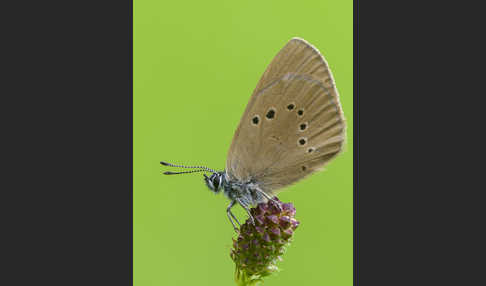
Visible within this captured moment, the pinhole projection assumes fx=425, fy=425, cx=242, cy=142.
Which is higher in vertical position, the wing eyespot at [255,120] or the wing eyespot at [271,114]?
the wing eyespot at [271,114]

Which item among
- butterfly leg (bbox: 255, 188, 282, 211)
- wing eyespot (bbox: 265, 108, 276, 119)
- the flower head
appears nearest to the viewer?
the flower head

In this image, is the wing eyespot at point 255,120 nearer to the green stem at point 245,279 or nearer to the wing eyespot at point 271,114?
the wing eyespot at point 271,114

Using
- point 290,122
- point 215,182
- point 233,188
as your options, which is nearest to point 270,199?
point 233,188

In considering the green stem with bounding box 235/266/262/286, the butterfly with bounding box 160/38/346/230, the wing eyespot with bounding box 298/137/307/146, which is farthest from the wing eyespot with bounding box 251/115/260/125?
the green stem with bounding box 235/266/262/286

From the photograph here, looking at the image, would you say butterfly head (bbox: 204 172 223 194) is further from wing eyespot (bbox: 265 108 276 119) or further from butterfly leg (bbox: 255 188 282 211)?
wing eyespot (bbox: 265 108 276 119)

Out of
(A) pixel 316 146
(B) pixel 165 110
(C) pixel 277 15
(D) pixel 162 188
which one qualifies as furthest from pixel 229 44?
(A) pixel 316 146

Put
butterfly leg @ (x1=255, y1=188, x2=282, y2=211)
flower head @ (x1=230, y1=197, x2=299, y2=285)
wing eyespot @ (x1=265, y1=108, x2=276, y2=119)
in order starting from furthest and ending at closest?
1. wing eyespot @ (x1=265, y1=108, x2=276, y2=119)
2. butterfly leg @ (x1=255, y1=188, x2=282, y2=211)
3. flower head @ (x1=230, y1=197, x2=299, y2=285)

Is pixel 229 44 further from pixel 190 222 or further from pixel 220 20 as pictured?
pixel 190 222

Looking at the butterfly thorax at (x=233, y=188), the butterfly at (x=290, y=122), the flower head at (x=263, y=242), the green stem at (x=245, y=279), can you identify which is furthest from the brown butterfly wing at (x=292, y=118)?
the green stem at (x=245, y=279)

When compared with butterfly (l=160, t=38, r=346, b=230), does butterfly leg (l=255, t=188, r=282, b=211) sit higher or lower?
lower
